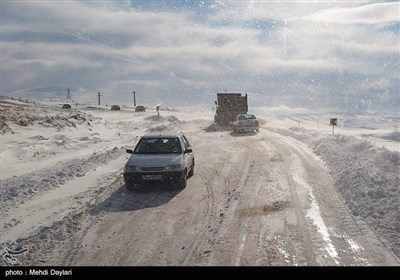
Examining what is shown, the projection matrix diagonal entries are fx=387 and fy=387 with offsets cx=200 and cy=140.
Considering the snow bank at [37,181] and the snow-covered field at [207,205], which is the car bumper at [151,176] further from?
the snow bank at [37,181]

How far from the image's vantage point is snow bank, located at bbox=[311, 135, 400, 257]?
827 centimetres

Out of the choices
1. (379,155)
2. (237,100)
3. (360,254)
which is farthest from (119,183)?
(237,100)

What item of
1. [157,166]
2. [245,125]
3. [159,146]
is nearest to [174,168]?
[157,166]

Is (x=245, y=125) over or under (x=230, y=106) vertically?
under

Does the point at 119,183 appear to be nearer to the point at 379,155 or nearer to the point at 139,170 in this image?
the point at 139,170

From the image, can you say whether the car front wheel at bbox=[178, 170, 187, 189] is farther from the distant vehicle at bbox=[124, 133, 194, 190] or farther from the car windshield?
the car windshield

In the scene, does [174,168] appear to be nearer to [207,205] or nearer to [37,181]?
[207,205]

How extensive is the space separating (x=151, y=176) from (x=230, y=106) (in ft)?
100

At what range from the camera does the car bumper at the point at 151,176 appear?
1155 cm

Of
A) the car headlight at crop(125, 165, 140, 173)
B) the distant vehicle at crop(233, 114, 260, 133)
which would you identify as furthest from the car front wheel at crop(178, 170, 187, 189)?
the distant vehicle at crop(233, 114, 260, 133)

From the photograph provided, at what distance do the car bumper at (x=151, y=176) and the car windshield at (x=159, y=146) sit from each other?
4.41 ft

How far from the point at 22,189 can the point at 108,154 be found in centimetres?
767

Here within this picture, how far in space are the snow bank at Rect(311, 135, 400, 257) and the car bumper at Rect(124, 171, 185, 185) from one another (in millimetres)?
5005

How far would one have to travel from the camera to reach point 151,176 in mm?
11555
